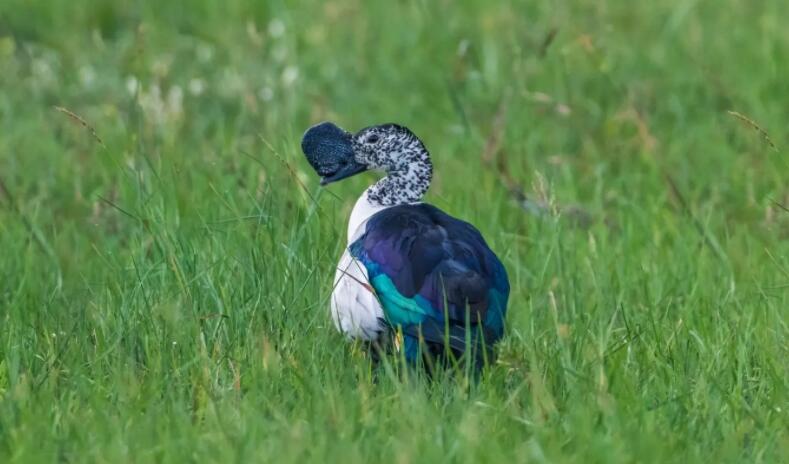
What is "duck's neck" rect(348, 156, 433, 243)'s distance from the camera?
4.92 m

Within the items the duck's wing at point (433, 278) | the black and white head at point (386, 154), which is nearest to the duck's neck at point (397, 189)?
the black and white head at point (386, 154)

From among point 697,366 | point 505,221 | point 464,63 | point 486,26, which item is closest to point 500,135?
point 505,221

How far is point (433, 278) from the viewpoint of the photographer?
4.40 m

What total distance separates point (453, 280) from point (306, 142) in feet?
2.47

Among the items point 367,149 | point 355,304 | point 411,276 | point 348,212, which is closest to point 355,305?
point 355,304

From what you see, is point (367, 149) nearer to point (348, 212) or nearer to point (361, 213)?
point (361, 213)

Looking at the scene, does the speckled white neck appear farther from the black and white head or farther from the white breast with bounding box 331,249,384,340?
the white breast with bounding box 331,249,384,340

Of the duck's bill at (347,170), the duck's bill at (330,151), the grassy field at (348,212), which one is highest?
the duck's bill at (330,151)

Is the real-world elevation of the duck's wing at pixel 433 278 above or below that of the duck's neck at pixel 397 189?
below

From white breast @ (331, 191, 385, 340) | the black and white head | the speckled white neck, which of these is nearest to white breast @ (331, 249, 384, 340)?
white breast @ (331, 191, 385, 340)

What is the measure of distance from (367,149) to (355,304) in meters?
0.59

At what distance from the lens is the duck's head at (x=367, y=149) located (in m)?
4.91

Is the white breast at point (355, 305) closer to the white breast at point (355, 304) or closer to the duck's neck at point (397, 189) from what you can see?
the white breast at point (355, 304)

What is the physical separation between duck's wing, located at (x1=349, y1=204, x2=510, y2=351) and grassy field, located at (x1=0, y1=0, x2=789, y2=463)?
0.13 meters
